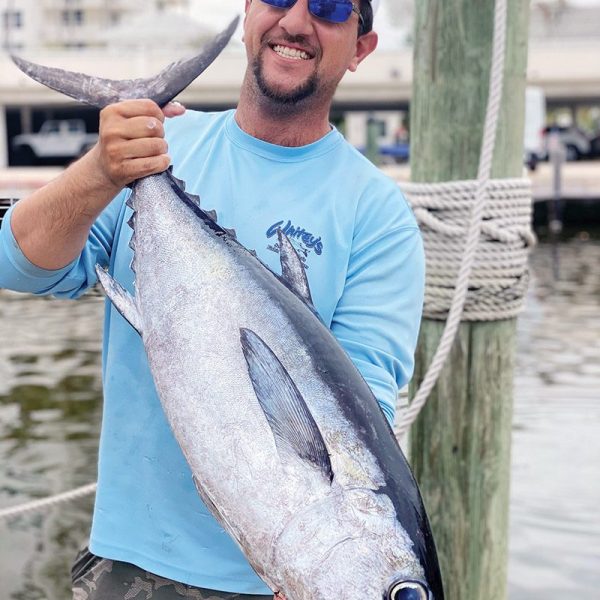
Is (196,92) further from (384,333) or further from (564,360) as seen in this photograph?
(384,333)

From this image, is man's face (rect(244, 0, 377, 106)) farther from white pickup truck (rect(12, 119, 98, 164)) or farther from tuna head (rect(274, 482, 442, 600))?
white pickup truck (rect(12, 119, 98, 164))

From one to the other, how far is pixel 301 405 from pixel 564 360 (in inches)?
319

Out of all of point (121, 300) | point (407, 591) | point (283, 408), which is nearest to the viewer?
point (407, 591)

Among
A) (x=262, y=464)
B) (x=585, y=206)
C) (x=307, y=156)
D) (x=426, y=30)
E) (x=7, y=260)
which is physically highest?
(x=426, y=30)

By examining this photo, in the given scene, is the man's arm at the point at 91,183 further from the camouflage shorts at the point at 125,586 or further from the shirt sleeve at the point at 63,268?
the camouflage shorts at the point at 125,586

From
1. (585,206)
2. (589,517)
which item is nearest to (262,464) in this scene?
(589,517)

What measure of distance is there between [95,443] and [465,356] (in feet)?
14.6

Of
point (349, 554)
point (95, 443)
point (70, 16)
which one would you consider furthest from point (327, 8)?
point (70, 16)

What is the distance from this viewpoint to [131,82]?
6.66 ft

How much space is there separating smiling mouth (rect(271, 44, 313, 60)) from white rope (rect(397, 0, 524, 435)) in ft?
3.16

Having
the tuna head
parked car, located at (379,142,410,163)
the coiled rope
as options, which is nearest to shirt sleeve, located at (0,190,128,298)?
the tuna head

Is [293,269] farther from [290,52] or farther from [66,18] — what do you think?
[66,18]

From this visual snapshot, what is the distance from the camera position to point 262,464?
5.37 feet

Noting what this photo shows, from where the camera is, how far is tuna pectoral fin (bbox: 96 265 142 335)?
190 centimetres
